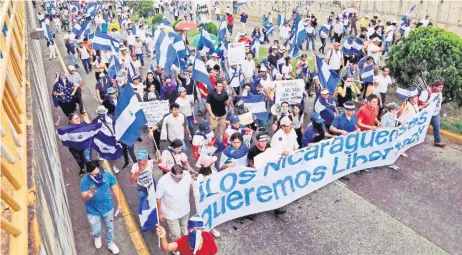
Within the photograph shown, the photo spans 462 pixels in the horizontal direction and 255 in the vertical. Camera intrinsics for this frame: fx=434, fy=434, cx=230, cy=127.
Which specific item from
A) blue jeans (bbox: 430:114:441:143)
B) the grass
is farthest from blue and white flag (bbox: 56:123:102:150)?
the grass

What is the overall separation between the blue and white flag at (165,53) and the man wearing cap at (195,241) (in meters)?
7.12

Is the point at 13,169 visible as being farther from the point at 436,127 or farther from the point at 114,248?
the point at 436,127

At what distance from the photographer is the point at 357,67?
1220 cm

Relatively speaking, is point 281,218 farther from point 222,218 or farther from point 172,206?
point 172,206

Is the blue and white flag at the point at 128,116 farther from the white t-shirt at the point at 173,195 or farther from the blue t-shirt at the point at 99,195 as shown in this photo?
the white t-shirt at the point at 173,195

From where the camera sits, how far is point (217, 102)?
9.58 metres

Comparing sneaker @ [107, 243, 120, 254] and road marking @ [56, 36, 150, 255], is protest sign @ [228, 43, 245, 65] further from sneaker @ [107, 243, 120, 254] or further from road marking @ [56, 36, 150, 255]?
sneaker @ [107, 243, 120, 254]

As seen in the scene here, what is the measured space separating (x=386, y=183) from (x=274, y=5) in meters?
26.2

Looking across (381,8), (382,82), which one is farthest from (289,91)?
(381,8)

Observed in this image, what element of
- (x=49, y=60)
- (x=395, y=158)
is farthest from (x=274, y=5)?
(x=395, y=158)

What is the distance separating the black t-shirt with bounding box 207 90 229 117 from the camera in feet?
31.3

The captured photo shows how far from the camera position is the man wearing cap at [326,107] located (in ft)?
29.9

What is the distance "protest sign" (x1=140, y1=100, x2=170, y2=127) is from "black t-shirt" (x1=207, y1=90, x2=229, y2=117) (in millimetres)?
1026

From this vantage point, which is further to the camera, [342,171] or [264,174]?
[342,171]
